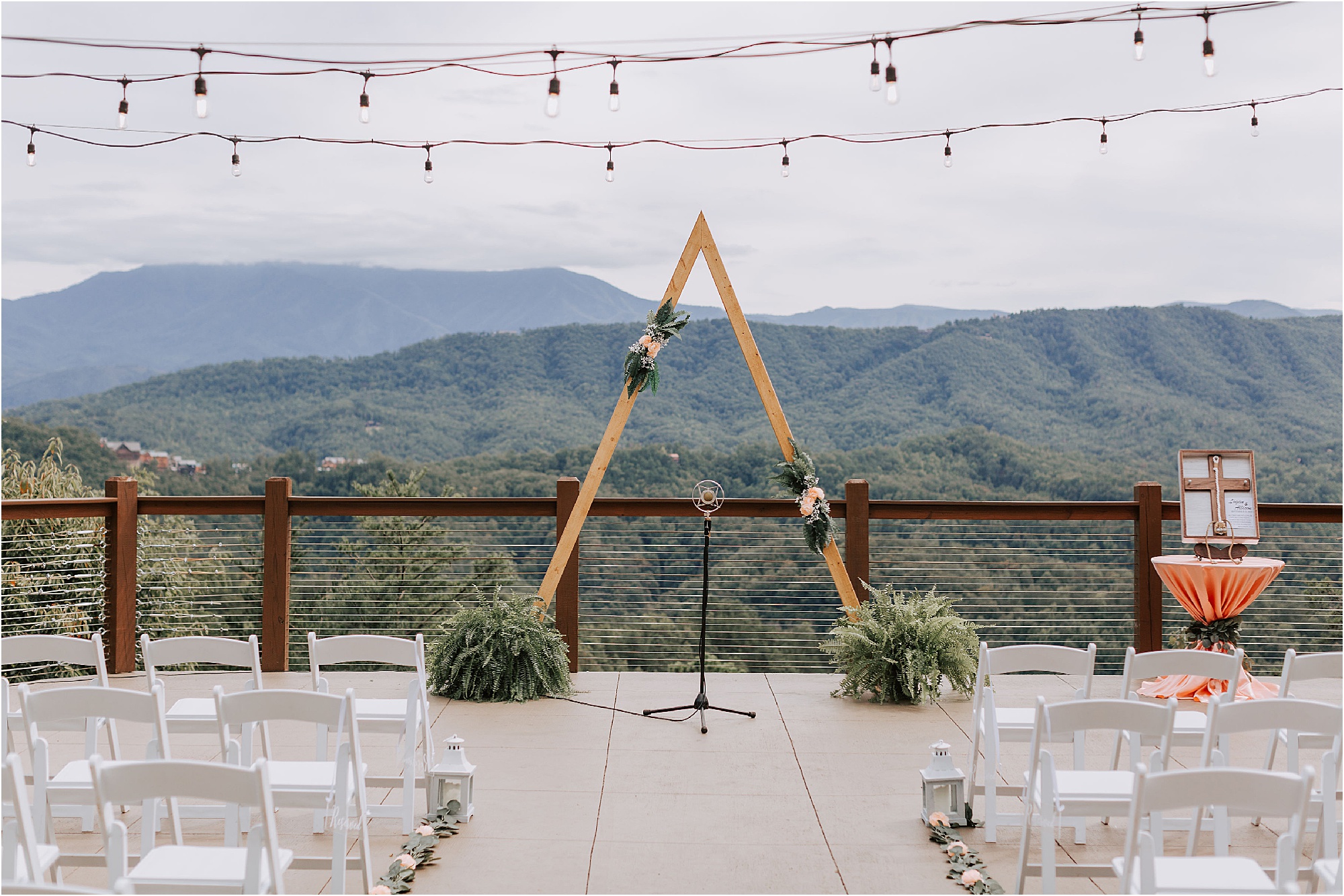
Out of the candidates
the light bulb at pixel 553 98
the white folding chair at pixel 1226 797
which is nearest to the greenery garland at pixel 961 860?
the white folding chair at pixel 1226 797

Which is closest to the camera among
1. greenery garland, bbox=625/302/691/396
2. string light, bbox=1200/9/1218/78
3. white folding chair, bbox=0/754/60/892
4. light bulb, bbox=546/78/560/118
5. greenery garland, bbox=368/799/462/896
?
white folding chair, bbox=0/754/60/892

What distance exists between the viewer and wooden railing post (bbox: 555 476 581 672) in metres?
6.33

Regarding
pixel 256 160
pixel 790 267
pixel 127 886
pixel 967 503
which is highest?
pixel 256 160

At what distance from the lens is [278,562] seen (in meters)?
6.46

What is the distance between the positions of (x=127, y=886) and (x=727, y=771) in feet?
9.62

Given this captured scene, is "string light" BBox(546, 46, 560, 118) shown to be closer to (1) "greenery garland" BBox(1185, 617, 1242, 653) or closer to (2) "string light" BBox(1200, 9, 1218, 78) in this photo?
(2) "string light" BBox(1200, 9, 1218, 78)

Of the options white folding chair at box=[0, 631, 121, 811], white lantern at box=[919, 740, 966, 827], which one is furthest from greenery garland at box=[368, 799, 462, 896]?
white lantern at box=[919, 740, 966, 827]

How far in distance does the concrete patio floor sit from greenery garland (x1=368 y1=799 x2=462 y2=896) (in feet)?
0.15

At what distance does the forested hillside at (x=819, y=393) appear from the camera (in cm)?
2336

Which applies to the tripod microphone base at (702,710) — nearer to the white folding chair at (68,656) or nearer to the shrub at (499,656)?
the shrub at (499,656)

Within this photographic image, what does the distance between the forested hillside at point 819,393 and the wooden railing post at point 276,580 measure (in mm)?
15772

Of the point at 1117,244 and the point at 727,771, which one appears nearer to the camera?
the point at 727,771

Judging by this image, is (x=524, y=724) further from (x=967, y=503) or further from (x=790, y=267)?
(x=790, y=267)

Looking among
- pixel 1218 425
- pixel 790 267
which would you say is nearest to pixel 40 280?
pixel 790 267
